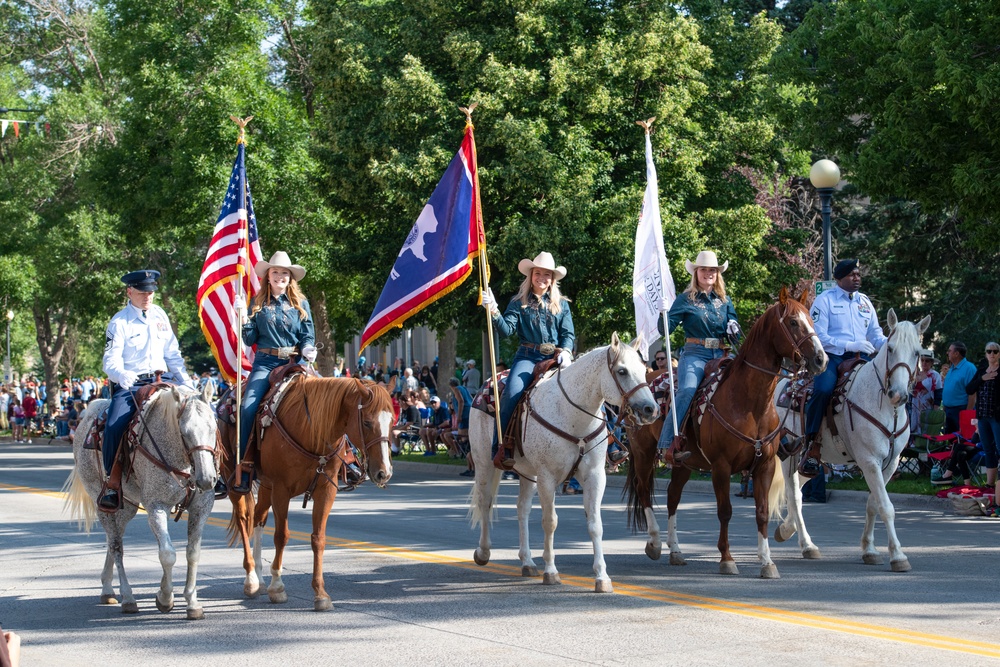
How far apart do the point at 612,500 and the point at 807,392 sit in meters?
7.39

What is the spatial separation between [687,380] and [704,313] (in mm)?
713

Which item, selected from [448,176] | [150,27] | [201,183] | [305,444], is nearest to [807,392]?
[448,176]

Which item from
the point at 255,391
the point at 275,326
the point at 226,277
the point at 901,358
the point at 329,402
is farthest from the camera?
the point at 226,277

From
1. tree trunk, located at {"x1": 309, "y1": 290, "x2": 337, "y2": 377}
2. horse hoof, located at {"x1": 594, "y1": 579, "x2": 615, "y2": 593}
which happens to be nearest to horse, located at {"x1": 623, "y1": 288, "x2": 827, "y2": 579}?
horse hoof, located at {"x1": 594, "y1": 579, "x2": 615, "y2": 593}

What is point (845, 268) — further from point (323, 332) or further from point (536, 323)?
point (323, 332)

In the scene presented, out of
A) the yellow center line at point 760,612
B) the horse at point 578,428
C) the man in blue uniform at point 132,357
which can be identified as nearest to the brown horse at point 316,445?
the man in blue uniform at point 132,357

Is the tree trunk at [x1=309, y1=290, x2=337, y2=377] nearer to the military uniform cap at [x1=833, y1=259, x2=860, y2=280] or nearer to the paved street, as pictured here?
the paved street

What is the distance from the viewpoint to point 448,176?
1279cm

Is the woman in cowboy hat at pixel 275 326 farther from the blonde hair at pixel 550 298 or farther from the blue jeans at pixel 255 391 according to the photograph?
the blonde hair at pixel 550 298

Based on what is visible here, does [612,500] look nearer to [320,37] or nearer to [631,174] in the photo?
[631,174]

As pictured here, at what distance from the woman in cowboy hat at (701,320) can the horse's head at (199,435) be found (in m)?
4.57

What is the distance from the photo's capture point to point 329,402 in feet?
33.1

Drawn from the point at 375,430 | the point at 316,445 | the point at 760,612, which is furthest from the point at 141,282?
the point at 760,612

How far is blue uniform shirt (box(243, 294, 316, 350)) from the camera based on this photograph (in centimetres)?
1107
